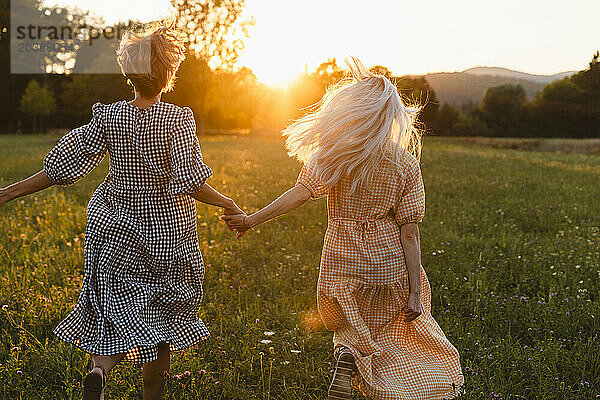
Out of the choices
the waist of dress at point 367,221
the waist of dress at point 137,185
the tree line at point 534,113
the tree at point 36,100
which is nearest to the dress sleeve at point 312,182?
the waist of dress at point 367,221

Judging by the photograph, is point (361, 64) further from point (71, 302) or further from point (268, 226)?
point (268, 226)

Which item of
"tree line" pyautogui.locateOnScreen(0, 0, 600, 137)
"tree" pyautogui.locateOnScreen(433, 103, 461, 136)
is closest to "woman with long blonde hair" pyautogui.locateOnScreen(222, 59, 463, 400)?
"tree line" pyautogui.locateOnScreen(0, 0, 600, 137)

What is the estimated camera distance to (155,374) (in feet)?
11.2

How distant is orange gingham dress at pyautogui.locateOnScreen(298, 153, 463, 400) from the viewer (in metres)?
3.20

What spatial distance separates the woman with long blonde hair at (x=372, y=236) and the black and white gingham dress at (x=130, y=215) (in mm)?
604

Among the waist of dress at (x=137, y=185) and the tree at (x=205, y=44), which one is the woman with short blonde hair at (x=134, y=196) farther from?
the tree at (x=205, y=44)

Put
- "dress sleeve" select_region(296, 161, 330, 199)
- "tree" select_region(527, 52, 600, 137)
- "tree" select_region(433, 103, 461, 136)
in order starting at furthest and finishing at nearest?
1. "tree" select_region(433, 103, 461, 136)
2. "tree" select_region(527, 52, 600, 137)
3. "dress sleeve" select_region(296, 161, 330, 199)

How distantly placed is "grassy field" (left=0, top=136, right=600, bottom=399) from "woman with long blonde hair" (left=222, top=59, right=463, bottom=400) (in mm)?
777

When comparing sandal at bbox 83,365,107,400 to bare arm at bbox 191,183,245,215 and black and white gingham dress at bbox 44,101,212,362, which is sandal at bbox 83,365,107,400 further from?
bare arm at bbox 191,183,245,215

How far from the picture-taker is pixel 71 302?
5102 millimetres

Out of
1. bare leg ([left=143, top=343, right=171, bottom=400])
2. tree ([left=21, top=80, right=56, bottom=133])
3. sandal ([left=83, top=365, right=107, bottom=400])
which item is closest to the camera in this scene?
sandal ([left=83, top=365, right=107, bottom=400])

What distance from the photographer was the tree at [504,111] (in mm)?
67438

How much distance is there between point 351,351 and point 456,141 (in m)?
45.2

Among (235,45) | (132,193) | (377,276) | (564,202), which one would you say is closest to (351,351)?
(377,276)
